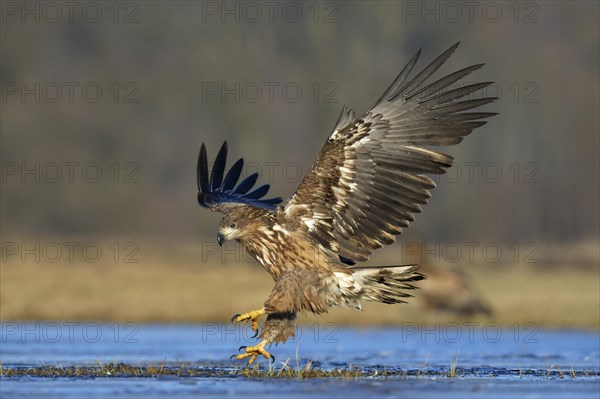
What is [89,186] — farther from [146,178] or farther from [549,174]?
[549,174]

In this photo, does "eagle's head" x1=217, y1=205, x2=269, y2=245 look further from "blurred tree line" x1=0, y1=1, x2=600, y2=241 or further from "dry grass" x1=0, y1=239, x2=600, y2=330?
"blurred tree line" x1=0, y1=1, x2=600, y2=241

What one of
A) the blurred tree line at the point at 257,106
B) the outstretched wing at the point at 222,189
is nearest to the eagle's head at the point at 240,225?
the outstretched wing at the point at 222,189

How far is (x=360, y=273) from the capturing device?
14.0 meters

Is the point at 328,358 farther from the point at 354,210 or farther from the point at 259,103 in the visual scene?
the point at 259,103

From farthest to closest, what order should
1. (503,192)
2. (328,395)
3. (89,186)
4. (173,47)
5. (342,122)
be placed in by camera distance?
(173,47) → (89,186) → (503,192) → (342,122) → (328,395)

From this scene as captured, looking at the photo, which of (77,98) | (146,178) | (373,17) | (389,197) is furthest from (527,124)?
(389,197)

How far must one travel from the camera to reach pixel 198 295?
26422mm

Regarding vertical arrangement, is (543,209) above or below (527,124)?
below

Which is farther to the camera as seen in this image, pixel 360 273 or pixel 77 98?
pixel 77 98

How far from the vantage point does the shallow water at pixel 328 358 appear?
12102mm

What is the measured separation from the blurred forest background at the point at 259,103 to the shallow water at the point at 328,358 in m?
40.4

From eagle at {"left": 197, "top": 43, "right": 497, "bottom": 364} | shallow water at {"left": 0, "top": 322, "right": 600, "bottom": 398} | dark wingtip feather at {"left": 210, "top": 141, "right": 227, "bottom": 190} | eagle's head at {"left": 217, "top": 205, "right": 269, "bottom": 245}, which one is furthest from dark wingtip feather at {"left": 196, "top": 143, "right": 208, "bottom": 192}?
shallow water at {"left": 0, "top": 322, "right": 600, "bottom": 398}

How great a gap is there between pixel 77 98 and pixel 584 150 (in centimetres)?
3119

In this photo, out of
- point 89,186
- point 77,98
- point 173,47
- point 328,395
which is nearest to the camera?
point 328,395
